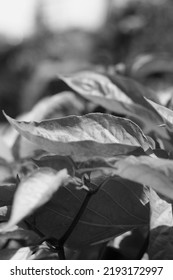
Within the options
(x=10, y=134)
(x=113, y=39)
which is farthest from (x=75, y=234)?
(x=113, y=39)

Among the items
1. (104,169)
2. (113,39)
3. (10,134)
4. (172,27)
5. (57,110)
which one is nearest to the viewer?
(104,169)

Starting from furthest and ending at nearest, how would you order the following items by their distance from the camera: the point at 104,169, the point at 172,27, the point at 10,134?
the point at 172,27 < the point at 10,134 < the point at 104,169

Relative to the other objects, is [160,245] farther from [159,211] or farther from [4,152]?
[4,152]

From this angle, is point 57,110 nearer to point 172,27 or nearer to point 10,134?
point 10,134

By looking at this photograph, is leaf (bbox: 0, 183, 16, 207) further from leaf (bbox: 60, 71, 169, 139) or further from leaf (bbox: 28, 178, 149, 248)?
leaf (bbox: 60, 71, 169, 139)

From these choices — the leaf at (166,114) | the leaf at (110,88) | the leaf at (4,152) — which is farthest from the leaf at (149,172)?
the leaf at (4,152)

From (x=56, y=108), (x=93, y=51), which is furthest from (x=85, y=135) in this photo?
(x=93, y=51)

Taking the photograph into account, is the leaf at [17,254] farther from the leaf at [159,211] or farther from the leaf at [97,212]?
the leaf at [159,211]
